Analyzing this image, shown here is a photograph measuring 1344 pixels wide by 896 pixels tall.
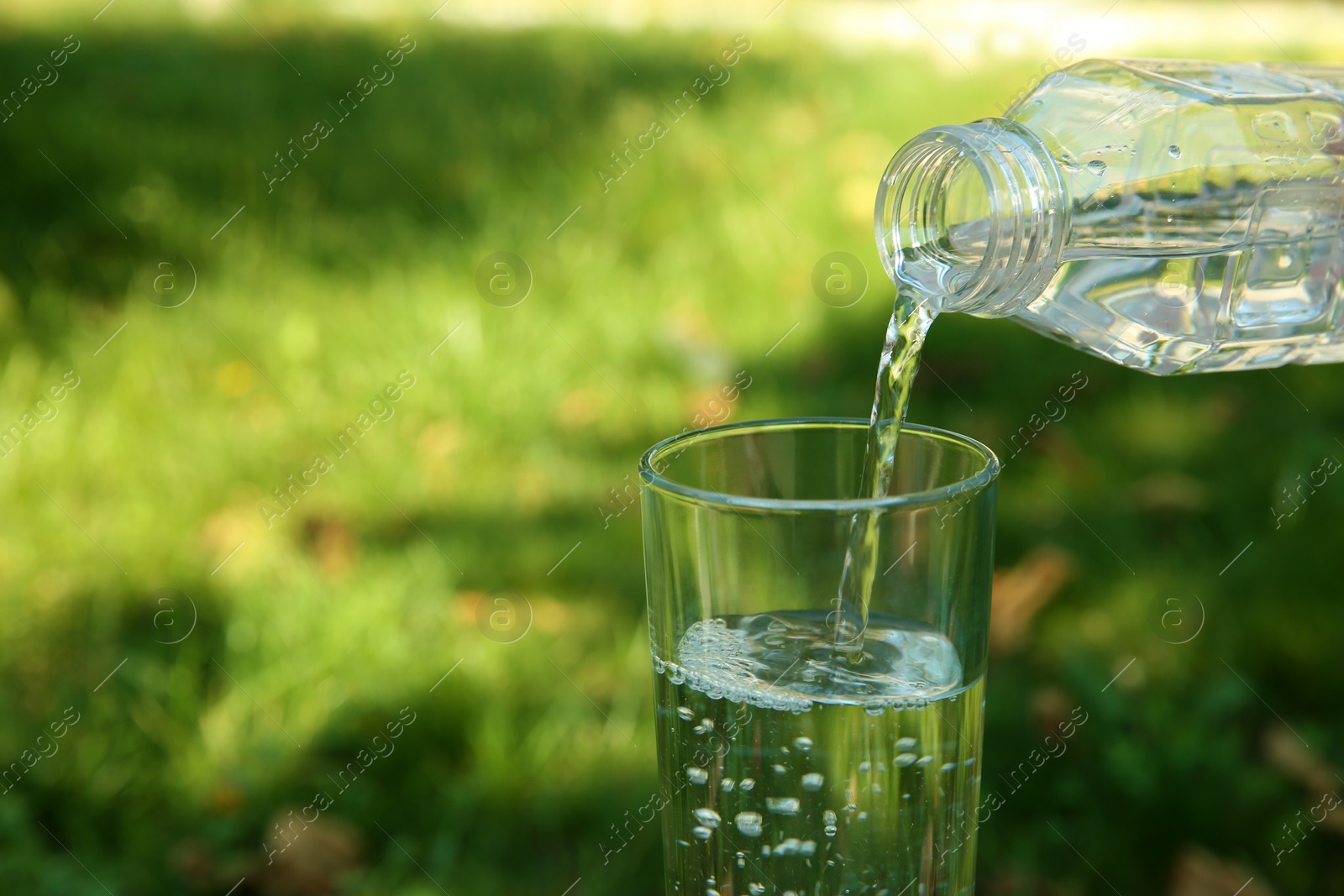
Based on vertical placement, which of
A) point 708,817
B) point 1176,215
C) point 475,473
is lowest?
point 475,473

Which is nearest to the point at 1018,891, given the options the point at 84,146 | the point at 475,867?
the point at 475,867

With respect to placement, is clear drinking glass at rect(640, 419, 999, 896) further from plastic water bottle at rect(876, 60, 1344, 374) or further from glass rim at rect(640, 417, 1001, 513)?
plastic water bottle at rect(876, 60, 1344, 374)

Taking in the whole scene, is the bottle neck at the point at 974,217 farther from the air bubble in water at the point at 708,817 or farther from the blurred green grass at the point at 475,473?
the blurred green grass at the point at 475,473

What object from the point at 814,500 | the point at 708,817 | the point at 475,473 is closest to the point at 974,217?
the point at 814,500

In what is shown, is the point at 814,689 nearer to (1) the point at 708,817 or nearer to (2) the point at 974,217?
(1) the point at 708,817

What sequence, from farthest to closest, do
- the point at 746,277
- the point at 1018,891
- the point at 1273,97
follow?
1. the point at 746,277
2. the point at 1018,891
3. the point at 1273,97

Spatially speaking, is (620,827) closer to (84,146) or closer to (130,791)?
(130,791)

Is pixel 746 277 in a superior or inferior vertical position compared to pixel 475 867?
superior
